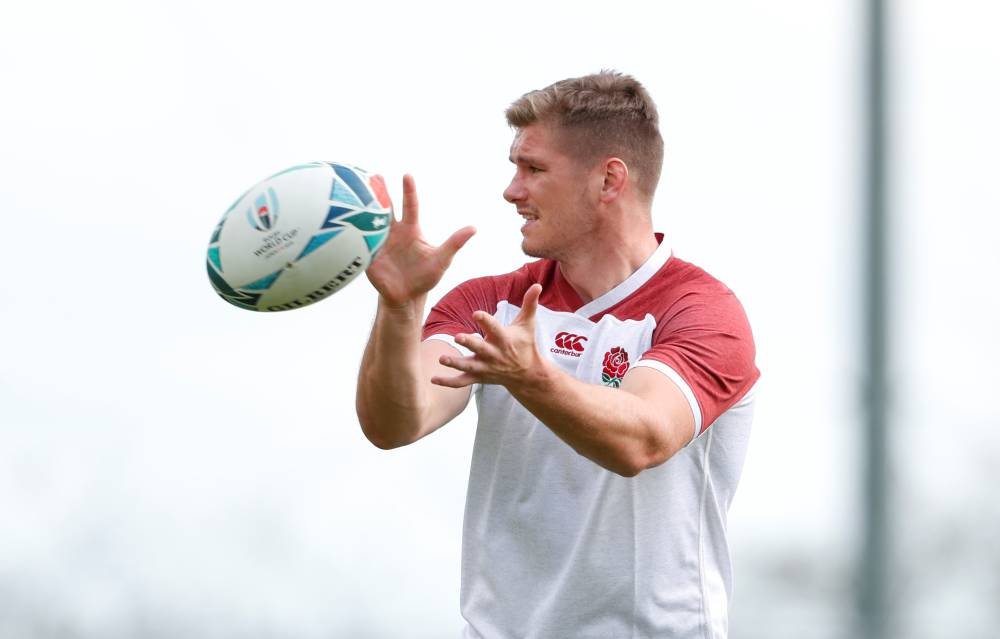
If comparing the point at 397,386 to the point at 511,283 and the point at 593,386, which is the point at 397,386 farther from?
the point at 511,283

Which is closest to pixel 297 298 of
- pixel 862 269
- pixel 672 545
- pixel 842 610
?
pixel 672 545

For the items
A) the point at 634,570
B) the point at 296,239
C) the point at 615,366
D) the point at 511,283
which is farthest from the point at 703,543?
the point at 296,239

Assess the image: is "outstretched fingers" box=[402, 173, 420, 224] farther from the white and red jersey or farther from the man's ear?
the man's ear

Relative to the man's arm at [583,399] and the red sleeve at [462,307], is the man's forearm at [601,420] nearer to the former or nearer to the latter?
the man's arm at [583,399]

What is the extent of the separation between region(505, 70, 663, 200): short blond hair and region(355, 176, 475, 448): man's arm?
624mm

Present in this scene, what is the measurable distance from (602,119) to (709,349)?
79 centimetres

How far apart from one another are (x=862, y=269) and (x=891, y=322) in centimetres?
22

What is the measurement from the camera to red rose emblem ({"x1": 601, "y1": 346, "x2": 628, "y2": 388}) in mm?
3820

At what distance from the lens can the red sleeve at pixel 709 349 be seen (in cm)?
359

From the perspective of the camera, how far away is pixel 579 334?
392cm

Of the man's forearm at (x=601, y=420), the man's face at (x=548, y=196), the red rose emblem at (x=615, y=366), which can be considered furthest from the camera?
the man's face at (x=548, y=196)

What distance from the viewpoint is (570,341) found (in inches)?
154

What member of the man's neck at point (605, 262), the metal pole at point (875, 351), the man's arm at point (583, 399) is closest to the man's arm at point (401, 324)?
the man's arm at point (583, 399)

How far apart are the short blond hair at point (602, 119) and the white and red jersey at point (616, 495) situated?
31cm
